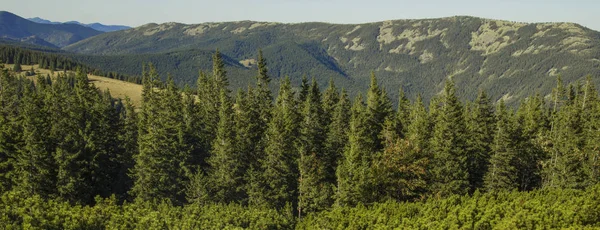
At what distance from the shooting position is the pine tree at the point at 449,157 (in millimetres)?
47781

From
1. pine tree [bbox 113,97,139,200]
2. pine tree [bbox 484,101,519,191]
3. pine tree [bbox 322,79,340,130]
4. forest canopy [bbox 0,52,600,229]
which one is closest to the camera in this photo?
forest canopy [bbox 0,52,600,229]

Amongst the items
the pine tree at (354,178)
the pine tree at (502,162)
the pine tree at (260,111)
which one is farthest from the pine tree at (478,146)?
the pine tree at (260,111)

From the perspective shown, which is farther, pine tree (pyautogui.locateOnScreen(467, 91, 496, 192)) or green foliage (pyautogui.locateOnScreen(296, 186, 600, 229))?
pine tree (pyautogui.locateOnScreen(467, 91, 496, 192))

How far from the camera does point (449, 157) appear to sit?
48.2 m

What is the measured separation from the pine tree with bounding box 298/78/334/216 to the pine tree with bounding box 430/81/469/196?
42.5 ft

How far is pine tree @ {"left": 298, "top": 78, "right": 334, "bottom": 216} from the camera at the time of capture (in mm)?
46516

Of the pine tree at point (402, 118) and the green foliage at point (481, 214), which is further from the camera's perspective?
the pine tree at point (402, 118)

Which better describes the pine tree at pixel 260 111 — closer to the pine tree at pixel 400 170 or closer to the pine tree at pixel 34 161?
the pine tree at pixel 400 170

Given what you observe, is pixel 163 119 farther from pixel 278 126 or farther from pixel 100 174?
pixel 278 126

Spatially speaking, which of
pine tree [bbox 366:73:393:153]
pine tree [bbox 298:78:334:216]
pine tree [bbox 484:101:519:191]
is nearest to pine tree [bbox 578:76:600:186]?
pine tree [bbox 484:101:519:191]

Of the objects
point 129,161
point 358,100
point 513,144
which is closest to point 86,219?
point 129,161

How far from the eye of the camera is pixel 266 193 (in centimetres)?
4903

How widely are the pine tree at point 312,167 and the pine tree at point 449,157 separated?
42.5 ft

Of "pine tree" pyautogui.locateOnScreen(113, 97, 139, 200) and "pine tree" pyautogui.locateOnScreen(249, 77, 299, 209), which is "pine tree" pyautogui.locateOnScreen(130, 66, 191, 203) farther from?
"pine tree" pyautogui.locateOnScreen(249, 77, 299, 209)
